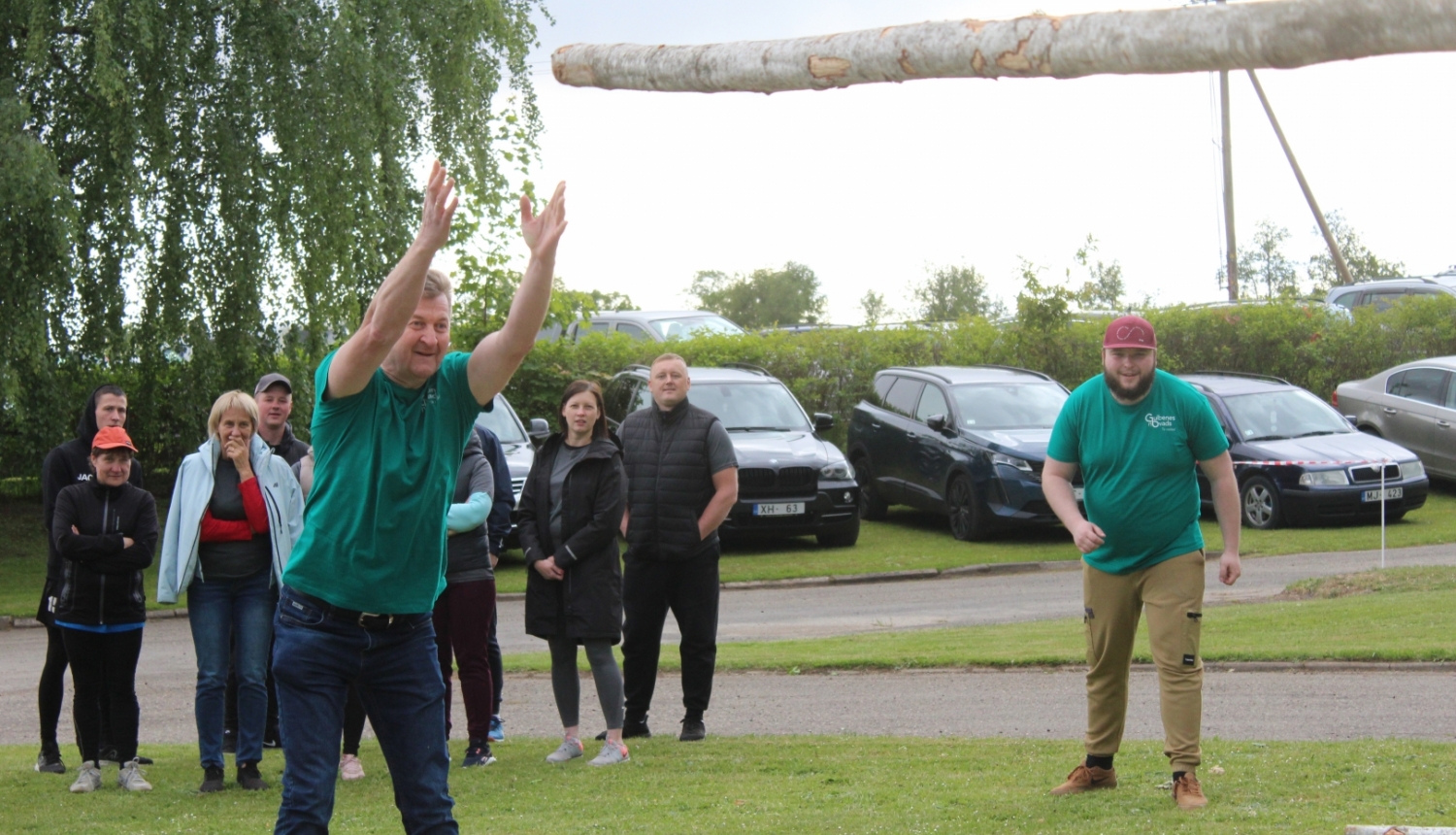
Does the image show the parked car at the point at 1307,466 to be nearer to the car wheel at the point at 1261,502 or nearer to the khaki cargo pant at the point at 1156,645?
the car wheel at the point at 1261,502

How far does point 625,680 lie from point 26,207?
10.1m

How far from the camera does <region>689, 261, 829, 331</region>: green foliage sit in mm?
67938

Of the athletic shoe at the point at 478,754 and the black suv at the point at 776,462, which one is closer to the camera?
the athletic shoe at the point at 478,754

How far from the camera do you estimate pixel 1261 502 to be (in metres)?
20.4

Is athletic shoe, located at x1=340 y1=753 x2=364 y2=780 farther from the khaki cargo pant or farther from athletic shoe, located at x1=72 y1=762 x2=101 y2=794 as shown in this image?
the khaki cargo pant

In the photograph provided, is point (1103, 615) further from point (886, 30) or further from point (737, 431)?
point (737, 431)

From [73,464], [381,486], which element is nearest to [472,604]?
[73,464]

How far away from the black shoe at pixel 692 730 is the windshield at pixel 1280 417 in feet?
44.5

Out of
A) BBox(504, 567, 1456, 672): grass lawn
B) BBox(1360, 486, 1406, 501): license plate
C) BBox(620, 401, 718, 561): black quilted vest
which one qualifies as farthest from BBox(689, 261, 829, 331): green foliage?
BBox(620, 401, 718, 561): black quilted vest

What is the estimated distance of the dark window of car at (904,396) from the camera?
2134 cm

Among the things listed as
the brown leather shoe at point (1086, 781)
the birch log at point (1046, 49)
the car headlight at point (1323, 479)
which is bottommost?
the brown leather shoe at point (1086, 781)

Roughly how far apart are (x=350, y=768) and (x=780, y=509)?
1108cm

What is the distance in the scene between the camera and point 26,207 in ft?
52.1

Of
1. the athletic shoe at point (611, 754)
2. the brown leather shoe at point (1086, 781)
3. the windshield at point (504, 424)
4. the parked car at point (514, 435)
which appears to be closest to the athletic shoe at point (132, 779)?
the athletic shoe at point (611, 754)
